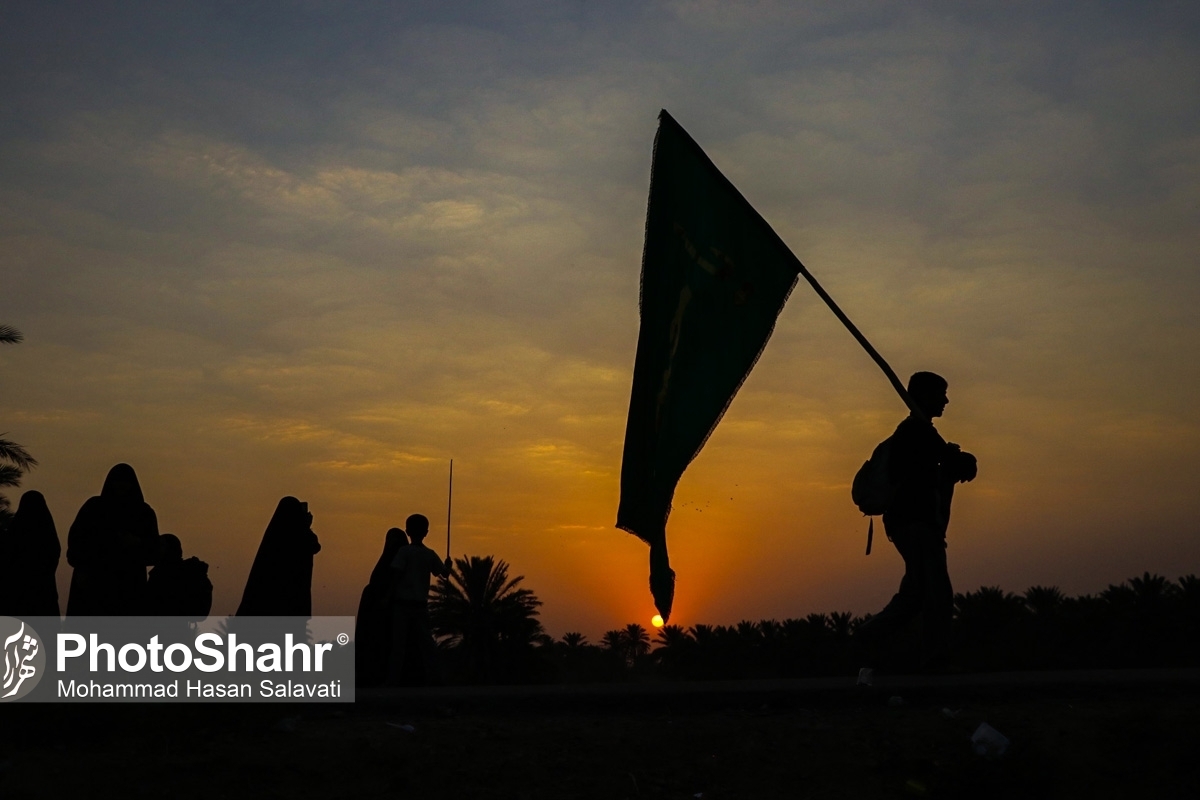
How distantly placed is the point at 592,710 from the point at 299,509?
5.66 m

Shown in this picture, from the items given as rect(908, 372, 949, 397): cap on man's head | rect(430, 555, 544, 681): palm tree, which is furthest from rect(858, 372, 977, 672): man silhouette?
rect(430, 555, 544, 681): palm tree

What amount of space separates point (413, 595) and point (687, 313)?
4.96 meters

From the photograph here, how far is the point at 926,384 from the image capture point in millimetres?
7984

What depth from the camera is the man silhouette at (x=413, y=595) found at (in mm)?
10719

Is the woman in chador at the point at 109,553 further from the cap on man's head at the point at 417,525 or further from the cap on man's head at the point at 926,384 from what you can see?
the cap on man's head at the point at 926,384

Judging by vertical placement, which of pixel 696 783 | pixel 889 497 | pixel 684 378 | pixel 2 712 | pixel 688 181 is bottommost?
pixel 696 783

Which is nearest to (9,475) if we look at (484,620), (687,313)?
(484,620)

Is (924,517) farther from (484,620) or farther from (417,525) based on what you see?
(484,620)

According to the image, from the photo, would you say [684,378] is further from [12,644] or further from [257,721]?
[12,644]

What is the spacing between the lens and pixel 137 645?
28.5ft

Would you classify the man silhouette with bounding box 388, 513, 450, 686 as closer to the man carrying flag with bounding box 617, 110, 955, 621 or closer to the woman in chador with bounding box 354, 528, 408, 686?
the woman in chador with bounding box 354, 528, 408, 686

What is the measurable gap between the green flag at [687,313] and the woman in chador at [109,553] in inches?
180

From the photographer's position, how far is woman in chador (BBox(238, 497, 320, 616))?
457 inches

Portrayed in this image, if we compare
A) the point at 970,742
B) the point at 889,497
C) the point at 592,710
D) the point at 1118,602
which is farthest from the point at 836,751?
the point at 1118,602
